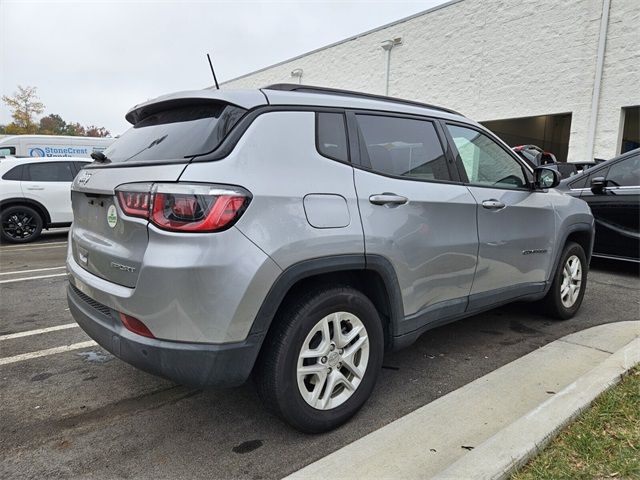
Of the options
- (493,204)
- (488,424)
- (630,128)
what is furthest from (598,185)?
(630,128)

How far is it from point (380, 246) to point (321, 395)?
2.83 ft

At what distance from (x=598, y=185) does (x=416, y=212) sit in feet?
15.0

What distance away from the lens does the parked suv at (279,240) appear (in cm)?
206

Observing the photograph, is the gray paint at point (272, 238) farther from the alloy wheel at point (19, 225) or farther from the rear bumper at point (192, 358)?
the alloy wheel at point (19, 225)

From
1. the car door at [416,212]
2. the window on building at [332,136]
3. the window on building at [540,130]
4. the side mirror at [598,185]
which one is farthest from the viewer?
the window on building at [540,130]

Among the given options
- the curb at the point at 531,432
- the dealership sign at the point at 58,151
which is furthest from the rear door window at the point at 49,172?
the curb at the point at 531,432

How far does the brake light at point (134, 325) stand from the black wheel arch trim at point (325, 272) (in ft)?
1.60

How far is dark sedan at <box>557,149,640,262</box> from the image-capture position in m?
5.82

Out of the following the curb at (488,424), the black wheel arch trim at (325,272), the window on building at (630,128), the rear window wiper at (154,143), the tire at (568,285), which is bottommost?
the curb at (488,424)

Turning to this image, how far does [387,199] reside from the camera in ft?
8.55

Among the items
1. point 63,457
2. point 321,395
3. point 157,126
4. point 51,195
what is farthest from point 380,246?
point 51,195

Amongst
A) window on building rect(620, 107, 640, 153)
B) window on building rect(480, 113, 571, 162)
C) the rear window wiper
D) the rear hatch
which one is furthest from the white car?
Answer: window on building rect(620, 107, 640, 153)

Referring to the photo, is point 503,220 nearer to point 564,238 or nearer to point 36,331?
point 564,238

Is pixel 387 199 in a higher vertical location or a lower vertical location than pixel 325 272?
higher
